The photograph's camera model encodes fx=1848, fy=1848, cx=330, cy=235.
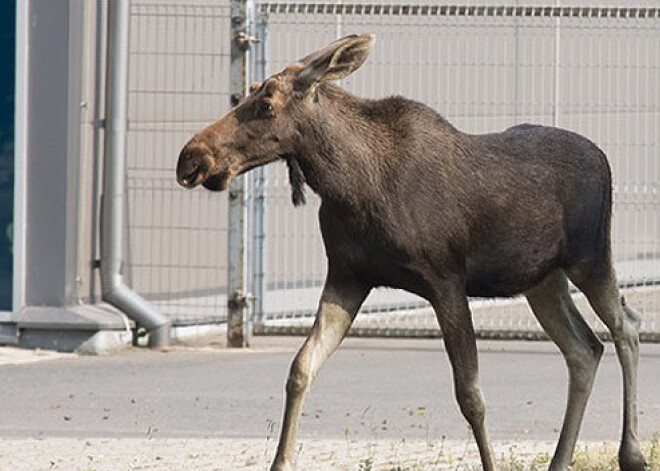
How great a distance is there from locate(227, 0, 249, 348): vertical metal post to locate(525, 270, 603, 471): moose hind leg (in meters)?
5.80

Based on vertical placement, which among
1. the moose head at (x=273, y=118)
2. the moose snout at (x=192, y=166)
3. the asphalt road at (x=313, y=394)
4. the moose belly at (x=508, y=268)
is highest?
the moose head at (x=273, y=118)

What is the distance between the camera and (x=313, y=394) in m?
11.5

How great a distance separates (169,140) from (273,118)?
7.06 m

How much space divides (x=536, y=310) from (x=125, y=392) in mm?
3968

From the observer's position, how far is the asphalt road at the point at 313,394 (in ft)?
33.0

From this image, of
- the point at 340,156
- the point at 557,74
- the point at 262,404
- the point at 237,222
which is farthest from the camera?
the point at 557,74

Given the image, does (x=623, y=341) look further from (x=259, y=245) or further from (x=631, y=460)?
(x=259, y=245)

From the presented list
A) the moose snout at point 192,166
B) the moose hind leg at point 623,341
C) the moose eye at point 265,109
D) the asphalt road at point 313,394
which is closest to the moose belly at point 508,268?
the moose hind leg at point 623,341

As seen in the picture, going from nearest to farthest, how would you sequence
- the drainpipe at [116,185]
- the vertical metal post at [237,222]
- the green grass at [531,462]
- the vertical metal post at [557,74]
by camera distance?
the green grass at [531,462], the drainpipe at [116,185], the vertical metal post at [237,222], the vertical metal post at [557,74]

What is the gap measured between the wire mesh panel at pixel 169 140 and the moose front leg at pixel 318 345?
6841 millimetres

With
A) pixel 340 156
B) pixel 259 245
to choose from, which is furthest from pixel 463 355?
pixel 259 245

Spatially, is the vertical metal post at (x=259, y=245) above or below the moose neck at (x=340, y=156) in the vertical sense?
below

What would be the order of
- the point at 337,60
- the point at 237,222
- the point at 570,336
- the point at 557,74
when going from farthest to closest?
1. the point at 557,74
2. the point at 237,222
3. the point at 570,336
4. the point at 337,60

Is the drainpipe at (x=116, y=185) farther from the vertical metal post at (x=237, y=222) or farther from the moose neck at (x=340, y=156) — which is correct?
the moose neck at (x=340, y=156)
